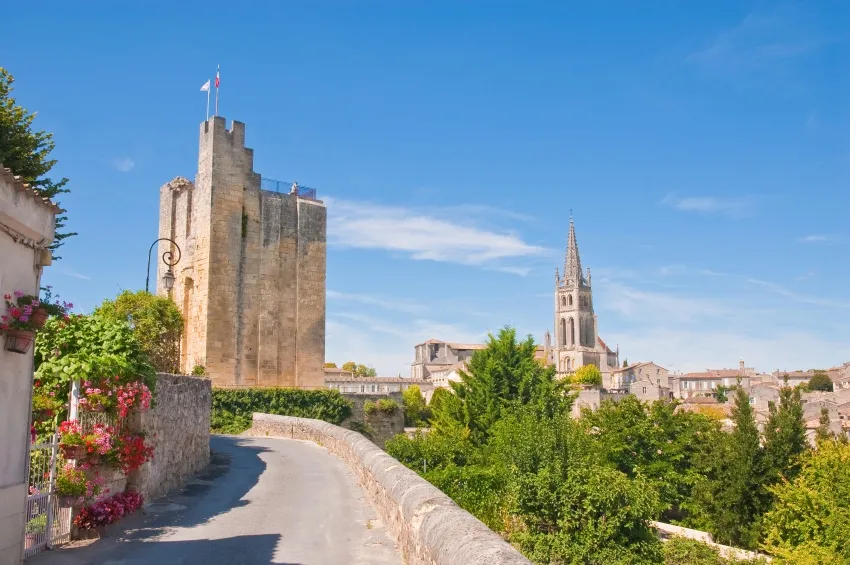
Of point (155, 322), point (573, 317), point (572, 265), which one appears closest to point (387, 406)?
point (155, 322)

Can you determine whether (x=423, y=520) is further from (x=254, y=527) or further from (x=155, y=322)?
(x=155, y=322)

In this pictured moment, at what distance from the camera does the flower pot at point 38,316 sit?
7297mm

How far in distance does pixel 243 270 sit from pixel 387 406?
10664mm

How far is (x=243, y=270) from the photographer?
34.0 m

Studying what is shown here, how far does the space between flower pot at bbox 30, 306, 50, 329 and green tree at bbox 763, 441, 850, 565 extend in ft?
84.1

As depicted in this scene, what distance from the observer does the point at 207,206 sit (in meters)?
33.0

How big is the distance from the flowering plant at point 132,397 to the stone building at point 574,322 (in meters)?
134

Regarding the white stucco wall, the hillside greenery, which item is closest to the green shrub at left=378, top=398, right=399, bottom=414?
the hillside greenery

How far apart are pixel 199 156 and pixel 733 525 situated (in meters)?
31.3

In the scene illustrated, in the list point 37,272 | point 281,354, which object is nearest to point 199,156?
point 281,354

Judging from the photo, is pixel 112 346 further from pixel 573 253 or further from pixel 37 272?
pixel 573 253

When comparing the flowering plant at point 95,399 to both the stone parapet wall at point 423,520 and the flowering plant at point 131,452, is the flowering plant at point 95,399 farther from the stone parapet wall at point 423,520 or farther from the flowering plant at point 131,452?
the stone parapet wall at point 423,520

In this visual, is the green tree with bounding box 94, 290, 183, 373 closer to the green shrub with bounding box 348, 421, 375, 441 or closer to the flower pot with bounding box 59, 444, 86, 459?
the green shrub with bounding box 348, 421, 375, 441

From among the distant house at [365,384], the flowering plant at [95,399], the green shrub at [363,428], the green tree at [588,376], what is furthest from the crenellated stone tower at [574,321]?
the flowering plant at [95,399]
